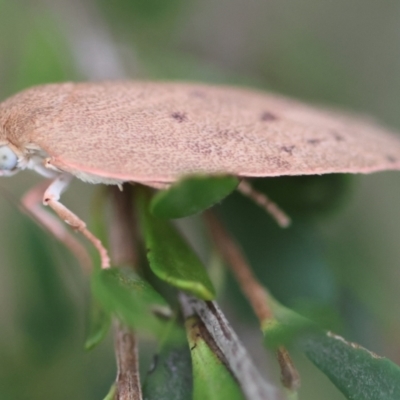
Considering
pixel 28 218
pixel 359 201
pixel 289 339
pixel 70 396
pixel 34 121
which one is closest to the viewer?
pixel 289 339

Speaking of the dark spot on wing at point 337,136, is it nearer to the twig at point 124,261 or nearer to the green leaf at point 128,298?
the twig at point 124,261

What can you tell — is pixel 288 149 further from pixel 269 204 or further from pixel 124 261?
pixel 124 261

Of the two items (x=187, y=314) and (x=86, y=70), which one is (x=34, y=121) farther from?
(x=86, y=70)

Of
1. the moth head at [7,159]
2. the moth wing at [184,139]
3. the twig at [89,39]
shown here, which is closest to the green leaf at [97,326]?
the moth wing at [184,139]

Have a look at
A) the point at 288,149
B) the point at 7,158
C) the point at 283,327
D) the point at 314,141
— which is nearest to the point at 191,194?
the point at 283,327

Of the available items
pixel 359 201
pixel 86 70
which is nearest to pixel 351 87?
pixel 359 201

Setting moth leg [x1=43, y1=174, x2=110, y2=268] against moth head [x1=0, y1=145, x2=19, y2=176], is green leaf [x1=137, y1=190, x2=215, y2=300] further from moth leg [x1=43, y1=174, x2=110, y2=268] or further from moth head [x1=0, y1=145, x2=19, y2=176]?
moth head [x1=0, y1=145, x2=19, y2=176]
